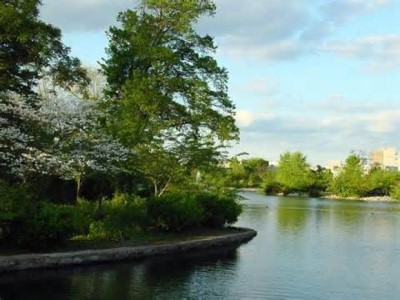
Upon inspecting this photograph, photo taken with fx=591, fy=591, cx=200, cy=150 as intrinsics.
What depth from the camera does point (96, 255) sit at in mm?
16172

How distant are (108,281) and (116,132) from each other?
33.3 ft

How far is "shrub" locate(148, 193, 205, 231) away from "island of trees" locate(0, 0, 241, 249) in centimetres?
4

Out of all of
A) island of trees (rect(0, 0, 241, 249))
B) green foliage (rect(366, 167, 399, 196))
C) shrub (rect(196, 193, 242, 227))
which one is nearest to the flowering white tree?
island of trees (rect(0, 0, 241, 249))

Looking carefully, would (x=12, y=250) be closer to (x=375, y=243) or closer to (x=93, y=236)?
(x=93, y=236)

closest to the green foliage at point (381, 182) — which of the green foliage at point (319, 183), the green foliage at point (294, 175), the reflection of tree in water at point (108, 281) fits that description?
the green foliage at point (319, 183)

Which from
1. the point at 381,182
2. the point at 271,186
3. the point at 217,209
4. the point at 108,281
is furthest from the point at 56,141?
the point at 381,182

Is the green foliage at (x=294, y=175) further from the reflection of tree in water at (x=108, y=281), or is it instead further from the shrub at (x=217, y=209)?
the reflection of tree in water at (x=108, y=281)

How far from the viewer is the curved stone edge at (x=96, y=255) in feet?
47.1

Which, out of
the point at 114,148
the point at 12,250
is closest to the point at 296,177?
the point at 114,148

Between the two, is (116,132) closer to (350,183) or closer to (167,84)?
(167,84)

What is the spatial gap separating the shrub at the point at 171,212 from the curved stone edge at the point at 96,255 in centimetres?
110

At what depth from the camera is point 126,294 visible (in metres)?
12.6

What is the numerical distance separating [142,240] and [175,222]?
7.94ft

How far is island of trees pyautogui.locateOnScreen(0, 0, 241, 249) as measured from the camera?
55.6ft
